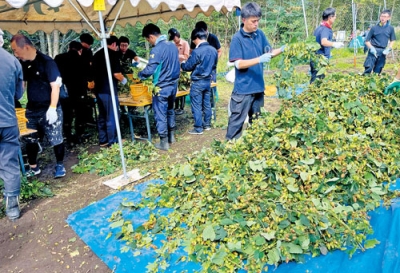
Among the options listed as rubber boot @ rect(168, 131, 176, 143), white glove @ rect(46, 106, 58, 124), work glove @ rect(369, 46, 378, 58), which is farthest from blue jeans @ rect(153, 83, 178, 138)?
work glove @ rect(369, 46, 378, 58)

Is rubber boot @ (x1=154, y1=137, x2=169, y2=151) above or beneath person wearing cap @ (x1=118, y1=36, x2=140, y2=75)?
beneath

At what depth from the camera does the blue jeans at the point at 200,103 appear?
5.55 meters

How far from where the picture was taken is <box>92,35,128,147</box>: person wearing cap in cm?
480

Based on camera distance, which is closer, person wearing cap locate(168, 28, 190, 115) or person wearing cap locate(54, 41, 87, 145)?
person wearing cap locate(54, 41, 87, 145)

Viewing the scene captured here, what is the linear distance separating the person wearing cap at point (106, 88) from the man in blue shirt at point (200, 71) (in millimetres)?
1157

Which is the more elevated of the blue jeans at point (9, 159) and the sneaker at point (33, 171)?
the blue jeans at point (9, 159)

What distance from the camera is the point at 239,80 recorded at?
12.2ft

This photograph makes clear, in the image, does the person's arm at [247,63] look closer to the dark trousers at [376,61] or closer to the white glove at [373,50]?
the white glove at [373,50]

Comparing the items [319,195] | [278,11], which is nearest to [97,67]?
[319,195]

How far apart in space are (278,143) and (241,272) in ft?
4.04

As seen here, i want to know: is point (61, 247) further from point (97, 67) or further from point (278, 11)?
point (278, 11)

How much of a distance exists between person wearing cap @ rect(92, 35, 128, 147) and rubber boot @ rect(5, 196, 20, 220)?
198cm

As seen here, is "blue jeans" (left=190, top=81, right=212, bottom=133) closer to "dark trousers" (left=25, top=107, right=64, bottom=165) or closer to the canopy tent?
the canopy tent

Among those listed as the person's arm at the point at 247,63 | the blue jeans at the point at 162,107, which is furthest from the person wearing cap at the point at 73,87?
the person's arm at the point at 247,63
